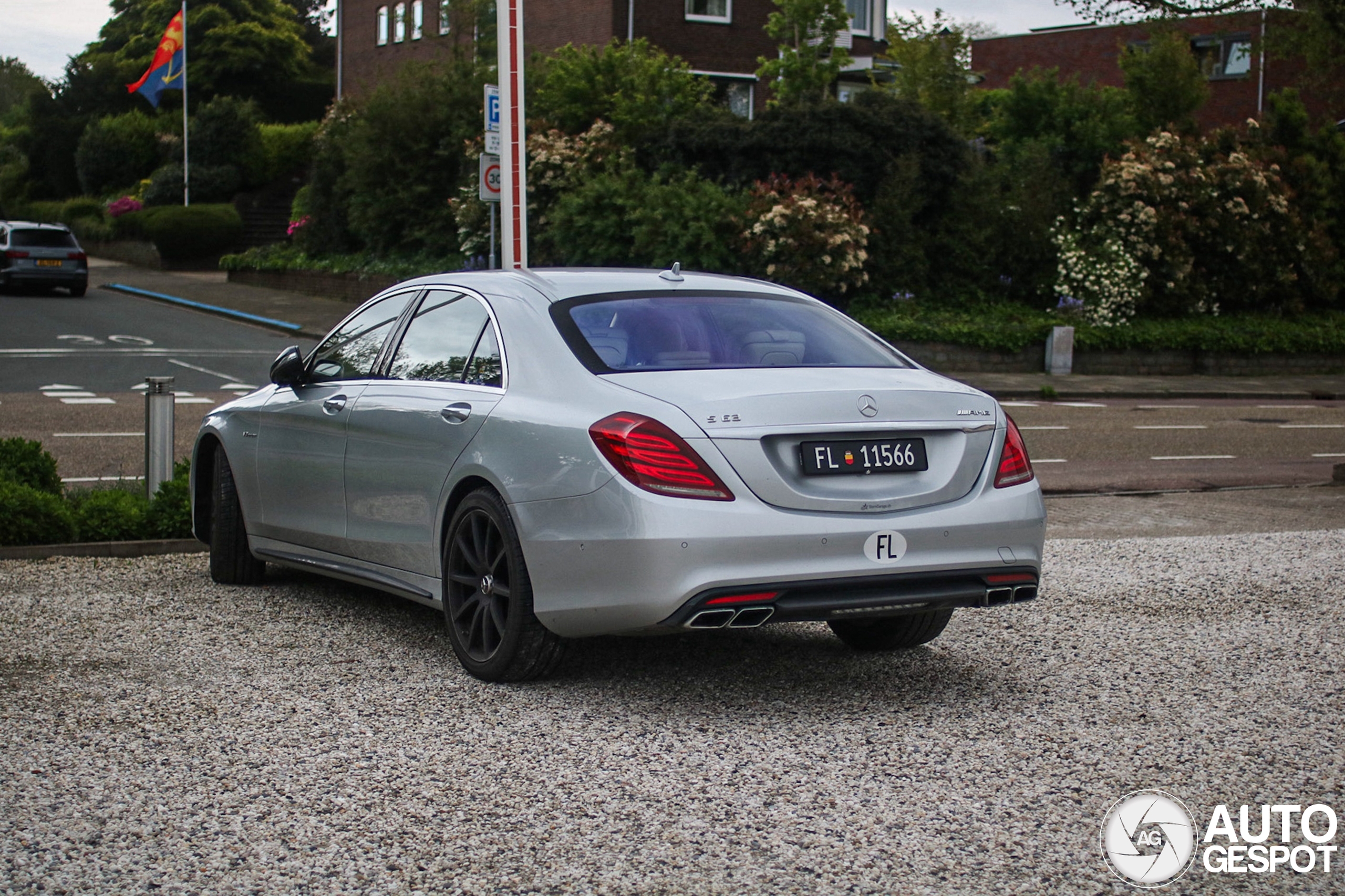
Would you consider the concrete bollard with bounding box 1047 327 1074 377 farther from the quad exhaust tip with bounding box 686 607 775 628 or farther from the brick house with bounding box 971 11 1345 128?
the quad exhaust tip with bounding box 686 607 775 628

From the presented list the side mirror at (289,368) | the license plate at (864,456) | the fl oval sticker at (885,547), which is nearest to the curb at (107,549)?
the side mirror at (289,368)

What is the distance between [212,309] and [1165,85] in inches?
836

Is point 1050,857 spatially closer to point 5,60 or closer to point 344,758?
point 344,758

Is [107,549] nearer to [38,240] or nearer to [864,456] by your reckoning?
[864,456]

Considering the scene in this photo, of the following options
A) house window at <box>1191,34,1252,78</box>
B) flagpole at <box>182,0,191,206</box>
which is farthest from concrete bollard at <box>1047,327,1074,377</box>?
flagpole at <box>182,0,191,206</box>

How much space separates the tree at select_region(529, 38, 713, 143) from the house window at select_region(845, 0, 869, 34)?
13.2 m

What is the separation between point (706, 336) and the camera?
5.66 metres

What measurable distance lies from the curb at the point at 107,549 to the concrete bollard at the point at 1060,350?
19073 millimetres

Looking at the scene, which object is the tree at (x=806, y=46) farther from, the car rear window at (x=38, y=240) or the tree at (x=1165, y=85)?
the car rear window at (x=38, y=240)

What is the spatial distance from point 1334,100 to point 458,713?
3397 centimetres

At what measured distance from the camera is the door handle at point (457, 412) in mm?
5648

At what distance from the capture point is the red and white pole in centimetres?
1338

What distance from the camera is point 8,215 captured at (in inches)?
2224

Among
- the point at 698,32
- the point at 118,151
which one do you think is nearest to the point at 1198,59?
the point at 698,32
